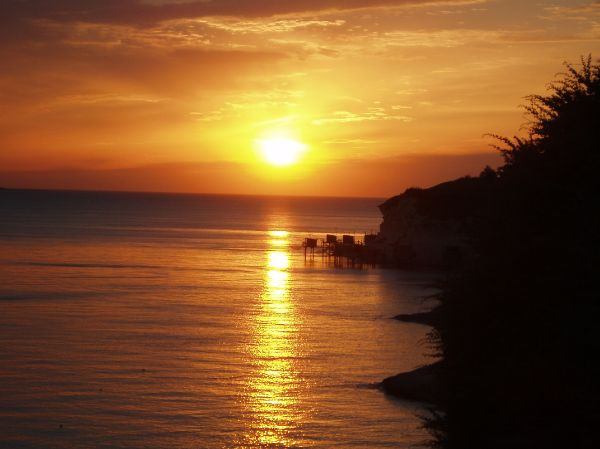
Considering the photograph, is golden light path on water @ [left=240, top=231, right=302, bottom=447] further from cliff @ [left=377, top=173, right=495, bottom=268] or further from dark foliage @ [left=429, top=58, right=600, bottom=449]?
cliff @ [left=377, top=173, right=495, bottom=268]

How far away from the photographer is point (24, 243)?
89375mm

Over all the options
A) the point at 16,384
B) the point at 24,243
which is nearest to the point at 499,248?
the point at 16,384

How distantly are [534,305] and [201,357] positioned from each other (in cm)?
2076

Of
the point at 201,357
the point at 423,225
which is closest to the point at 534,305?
the point at 201,357

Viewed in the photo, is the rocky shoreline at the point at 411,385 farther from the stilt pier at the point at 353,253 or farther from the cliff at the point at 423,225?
the stilt pier at the point at 353,253

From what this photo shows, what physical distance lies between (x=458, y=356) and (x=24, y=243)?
273ft

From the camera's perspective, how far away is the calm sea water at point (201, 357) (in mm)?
22391

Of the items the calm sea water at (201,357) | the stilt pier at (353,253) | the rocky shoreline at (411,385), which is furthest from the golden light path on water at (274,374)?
the stilt pier at (353,253)

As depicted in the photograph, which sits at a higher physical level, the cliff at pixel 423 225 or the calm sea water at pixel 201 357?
the cliff at pixel 423 225

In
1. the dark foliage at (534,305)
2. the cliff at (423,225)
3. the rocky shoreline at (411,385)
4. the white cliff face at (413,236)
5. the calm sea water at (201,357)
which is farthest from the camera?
the white cliff face at (413,236)

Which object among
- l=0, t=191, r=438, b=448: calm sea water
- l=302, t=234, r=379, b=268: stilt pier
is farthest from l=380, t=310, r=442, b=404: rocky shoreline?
l=302, t=234, r=379, b=268: stilt pier

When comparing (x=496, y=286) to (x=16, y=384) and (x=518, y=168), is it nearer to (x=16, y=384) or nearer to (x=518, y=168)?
(x=518, y=168)

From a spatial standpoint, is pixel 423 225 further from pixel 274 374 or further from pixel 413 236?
pixel 274 374

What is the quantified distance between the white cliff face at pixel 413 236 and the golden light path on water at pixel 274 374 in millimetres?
24034
